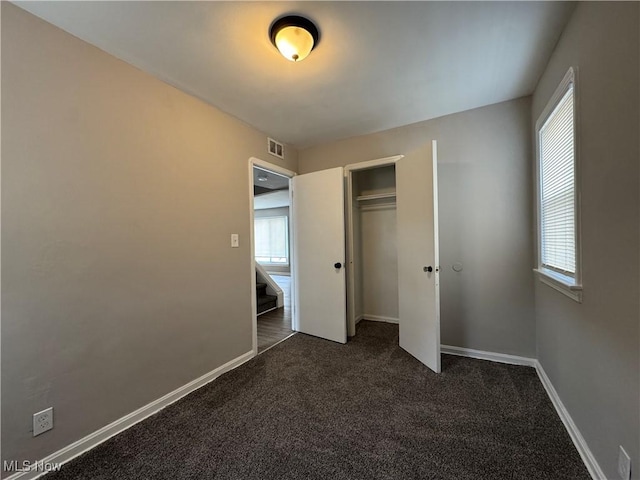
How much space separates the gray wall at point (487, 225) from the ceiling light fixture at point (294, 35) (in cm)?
171

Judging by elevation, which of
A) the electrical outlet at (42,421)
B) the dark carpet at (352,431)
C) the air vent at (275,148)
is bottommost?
the dark carpet at (352,431)

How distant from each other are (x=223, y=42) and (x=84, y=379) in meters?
2.19

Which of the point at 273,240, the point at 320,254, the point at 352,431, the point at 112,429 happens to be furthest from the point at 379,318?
the point at 273,240

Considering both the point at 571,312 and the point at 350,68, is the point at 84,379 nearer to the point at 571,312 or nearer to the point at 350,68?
the point at 350,68

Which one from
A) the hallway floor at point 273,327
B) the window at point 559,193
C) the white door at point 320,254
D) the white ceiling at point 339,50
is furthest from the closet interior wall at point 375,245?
the window at point 559,193

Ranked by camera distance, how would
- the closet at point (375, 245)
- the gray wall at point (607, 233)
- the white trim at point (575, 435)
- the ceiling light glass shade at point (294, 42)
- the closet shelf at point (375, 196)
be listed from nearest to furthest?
the gray wall at point (607, 233), the white trim at point (575, 435), the ceiling light glass shade at point (294, 42), the closet shelf at point (375, 196), the closet at point (375, 245)

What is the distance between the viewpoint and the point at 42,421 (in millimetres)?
1401

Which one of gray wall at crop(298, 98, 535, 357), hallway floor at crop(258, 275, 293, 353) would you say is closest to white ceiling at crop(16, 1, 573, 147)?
gray wall at crop(298, 98, 535, 357)

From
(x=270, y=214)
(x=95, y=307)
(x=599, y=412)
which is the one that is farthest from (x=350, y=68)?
(x=270, y=214)

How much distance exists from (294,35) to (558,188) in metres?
1.98

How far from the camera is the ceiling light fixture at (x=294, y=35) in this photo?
1462 millimetres

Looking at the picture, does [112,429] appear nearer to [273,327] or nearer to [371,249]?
[273,327]

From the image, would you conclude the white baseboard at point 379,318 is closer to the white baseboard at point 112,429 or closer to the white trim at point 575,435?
the white trim at point 575,435

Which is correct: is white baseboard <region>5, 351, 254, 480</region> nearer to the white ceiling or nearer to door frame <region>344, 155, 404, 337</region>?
door frame <region>344, 155, 404, 337</region>
